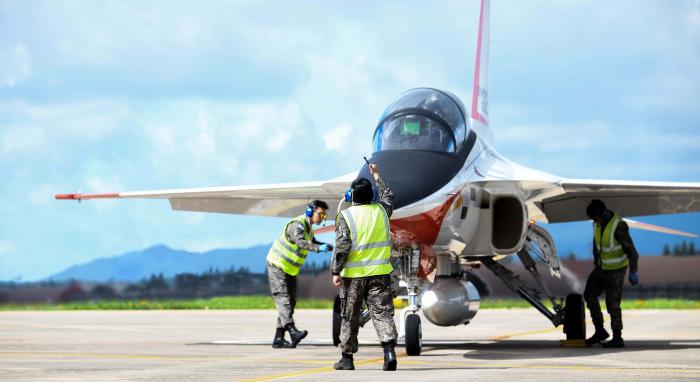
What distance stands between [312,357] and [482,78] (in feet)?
29.8

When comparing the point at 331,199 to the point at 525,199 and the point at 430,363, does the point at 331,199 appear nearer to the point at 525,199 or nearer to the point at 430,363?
the point at 525,199

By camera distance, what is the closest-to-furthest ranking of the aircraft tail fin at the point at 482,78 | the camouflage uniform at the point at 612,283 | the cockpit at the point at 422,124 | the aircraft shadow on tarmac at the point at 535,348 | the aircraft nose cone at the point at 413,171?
1. the aircraft nose cone at the point at 413,171
2. the aircraft shadow on tarmac at the point at 535,348
3. the cockpit at the point at 422,124
4. the camouflage uniform at the point at 612,283
5. the aircraft tail fin at the point at 482,78

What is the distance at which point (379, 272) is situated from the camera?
937 cm

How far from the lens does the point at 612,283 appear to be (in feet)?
43.5

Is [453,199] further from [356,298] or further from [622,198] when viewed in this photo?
[622,198]

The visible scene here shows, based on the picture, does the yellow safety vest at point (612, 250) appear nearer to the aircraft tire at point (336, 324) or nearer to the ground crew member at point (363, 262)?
the aircraft tire at point (336, 324)

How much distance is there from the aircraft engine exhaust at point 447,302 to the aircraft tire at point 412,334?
1710 millimetres

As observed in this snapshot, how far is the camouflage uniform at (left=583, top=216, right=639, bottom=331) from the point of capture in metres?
13.0

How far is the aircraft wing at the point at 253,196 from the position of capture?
44.9 feet

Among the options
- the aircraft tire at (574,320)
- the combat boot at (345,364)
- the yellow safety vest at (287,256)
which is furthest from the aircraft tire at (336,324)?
the combat boot at (345,364)

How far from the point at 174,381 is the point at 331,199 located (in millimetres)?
6887

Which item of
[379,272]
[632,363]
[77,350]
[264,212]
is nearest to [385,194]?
[379,272]

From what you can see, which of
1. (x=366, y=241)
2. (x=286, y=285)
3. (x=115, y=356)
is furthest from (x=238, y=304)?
(x=366, y=241)

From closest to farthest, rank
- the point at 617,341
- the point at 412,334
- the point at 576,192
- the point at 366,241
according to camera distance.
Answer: the point at 366,241
the point at 412,334
the point at 617,341
the point at 576,192
